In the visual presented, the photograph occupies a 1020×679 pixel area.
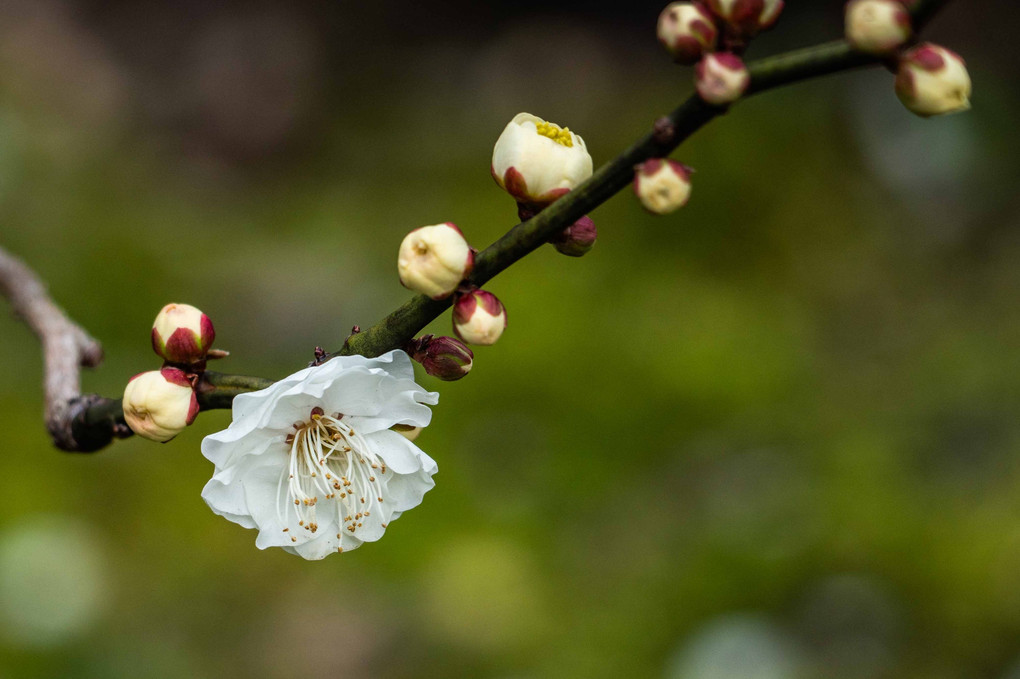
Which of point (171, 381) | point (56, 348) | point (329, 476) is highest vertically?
point (56, 348)

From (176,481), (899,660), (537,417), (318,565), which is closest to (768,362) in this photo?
(537,417)

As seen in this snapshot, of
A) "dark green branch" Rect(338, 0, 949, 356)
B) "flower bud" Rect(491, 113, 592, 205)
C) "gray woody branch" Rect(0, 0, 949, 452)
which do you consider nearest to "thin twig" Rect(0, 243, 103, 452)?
"gray woody branch" Rect(0, 0, 949, 452)

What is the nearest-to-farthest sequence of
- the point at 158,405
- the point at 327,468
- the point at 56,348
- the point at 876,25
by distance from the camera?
the point at 876,25 < the point at 158,405 < the point at 327,468 < the point at 56,348

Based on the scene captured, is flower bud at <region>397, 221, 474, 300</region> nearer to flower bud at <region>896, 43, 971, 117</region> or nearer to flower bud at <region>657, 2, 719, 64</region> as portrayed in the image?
flower bud at <region>657, 2, 719, 64</region>

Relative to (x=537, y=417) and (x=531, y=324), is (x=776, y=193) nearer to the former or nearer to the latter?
(x=531, y=324)

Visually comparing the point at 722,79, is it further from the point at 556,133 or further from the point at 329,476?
the point at 329,476

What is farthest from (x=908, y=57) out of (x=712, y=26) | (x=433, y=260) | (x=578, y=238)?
(x=433, y=260)
